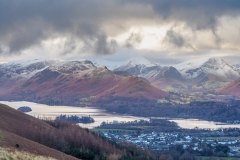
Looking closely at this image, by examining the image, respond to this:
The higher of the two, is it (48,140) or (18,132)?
(18,132)

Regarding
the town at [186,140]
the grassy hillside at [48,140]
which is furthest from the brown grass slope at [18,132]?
the town at [186,140]

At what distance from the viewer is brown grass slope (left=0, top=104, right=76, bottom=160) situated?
151 feet

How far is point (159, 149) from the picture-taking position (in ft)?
347

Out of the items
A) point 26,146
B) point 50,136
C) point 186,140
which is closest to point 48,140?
point 50,136

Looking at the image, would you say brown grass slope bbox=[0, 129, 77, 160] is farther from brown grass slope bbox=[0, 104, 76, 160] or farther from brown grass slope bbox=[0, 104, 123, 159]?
brown grass slope bbox=[0, 104, 123, 159]

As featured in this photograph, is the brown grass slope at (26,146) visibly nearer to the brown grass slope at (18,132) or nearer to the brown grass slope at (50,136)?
the brown grass slope at (18,132)

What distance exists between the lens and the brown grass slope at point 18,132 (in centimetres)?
4604

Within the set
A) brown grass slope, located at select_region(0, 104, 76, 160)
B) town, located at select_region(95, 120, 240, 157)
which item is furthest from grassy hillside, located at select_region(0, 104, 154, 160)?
town, located at select_region(95, 120, 240, 157)

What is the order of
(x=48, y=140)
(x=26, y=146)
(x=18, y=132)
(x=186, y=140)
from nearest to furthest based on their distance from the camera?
1. (x=26, y=146)
2. (x=18, y=132)
3. (x=48, y=140)
4. (x=186, y=140)

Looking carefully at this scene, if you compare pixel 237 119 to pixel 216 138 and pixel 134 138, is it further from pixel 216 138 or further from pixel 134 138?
pixel 134 138

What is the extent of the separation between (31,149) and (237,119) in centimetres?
16427

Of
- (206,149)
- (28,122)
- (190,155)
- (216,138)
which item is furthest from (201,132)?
(28,122)

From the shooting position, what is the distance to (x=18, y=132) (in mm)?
61625

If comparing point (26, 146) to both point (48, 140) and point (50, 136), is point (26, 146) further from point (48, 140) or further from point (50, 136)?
point (50, 136)
